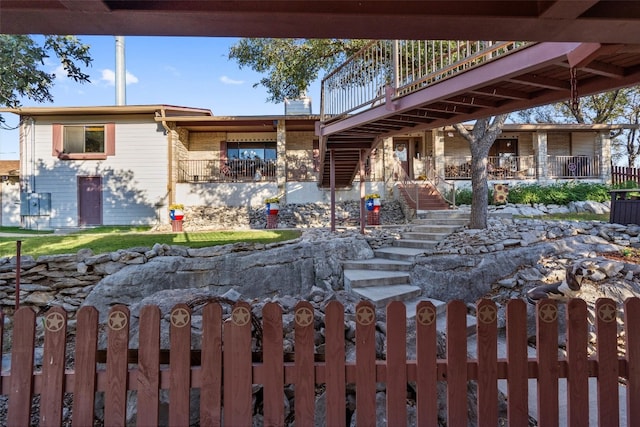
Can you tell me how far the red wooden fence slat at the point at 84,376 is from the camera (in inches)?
65.8

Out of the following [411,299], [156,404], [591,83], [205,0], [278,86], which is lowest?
[411,299]

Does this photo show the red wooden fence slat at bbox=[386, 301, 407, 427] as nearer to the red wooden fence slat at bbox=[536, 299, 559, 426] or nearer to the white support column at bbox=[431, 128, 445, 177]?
the red wooden fence slat at bbox=[536, 299, 559, 426]

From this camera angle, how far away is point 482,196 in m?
8.27

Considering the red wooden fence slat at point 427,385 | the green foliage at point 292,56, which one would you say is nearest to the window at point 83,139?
the green foliage at point 292,56

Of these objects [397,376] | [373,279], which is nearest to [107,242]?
[373,279]

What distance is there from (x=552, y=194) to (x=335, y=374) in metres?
14.6

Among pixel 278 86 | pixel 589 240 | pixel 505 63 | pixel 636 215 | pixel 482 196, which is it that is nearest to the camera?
pixel 505 63

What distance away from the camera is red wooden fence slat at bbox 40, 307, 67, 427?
5.47ft

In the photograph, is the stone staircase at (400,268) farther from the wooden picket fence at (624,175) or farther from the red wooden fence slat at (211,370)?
the wooden picket fence at (624,175)

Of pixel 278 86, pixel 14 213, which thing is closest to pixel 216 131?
pixel 278 86

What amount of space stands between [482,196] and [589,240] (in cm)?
227

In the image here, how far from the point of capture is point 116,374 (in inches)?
66.6

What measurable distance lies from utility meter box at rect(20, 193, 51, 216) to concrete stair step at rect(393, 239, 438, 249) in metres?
14.0

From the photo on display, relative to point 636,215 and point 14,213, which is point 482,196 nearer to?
point 636,215
